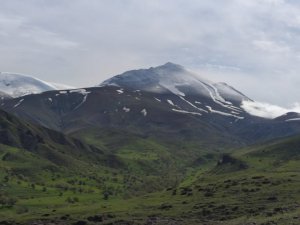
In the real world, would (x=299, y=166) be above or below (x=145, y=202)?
above

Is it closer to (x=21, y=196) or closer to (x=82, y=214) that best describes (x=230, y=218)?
(x=82, y=214)

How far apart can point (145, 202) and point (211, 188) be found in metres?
23.5

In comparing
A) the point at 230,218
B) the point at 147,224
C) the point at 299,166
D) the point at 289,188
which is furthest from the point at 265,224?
the point at 299,166

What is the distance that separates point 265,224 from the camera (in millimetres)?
110625

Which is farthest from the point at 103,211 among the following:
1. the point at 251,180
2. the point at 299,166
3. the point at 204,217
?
the point at 299,166

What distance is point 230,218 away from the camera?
424 feet

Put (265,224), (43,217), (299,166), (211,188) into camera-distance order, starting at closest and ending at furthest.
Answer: (265,224)
(43,217)
(211,188)
(299,166)

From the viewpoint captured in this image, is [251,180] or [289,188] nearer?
[289,188]

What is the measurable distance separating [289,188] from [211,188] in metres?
28.8

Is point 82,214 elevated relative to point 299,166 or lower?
lower

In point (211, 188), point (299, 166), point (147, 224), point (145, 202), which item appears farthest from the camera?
point (299, 166)

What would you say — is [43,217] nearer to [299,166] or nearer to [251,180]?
→ [251,180]

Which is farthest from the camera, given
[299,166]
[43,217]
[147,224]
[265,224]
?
[299,166]

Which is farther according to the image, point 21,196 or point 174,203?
point 21,196
